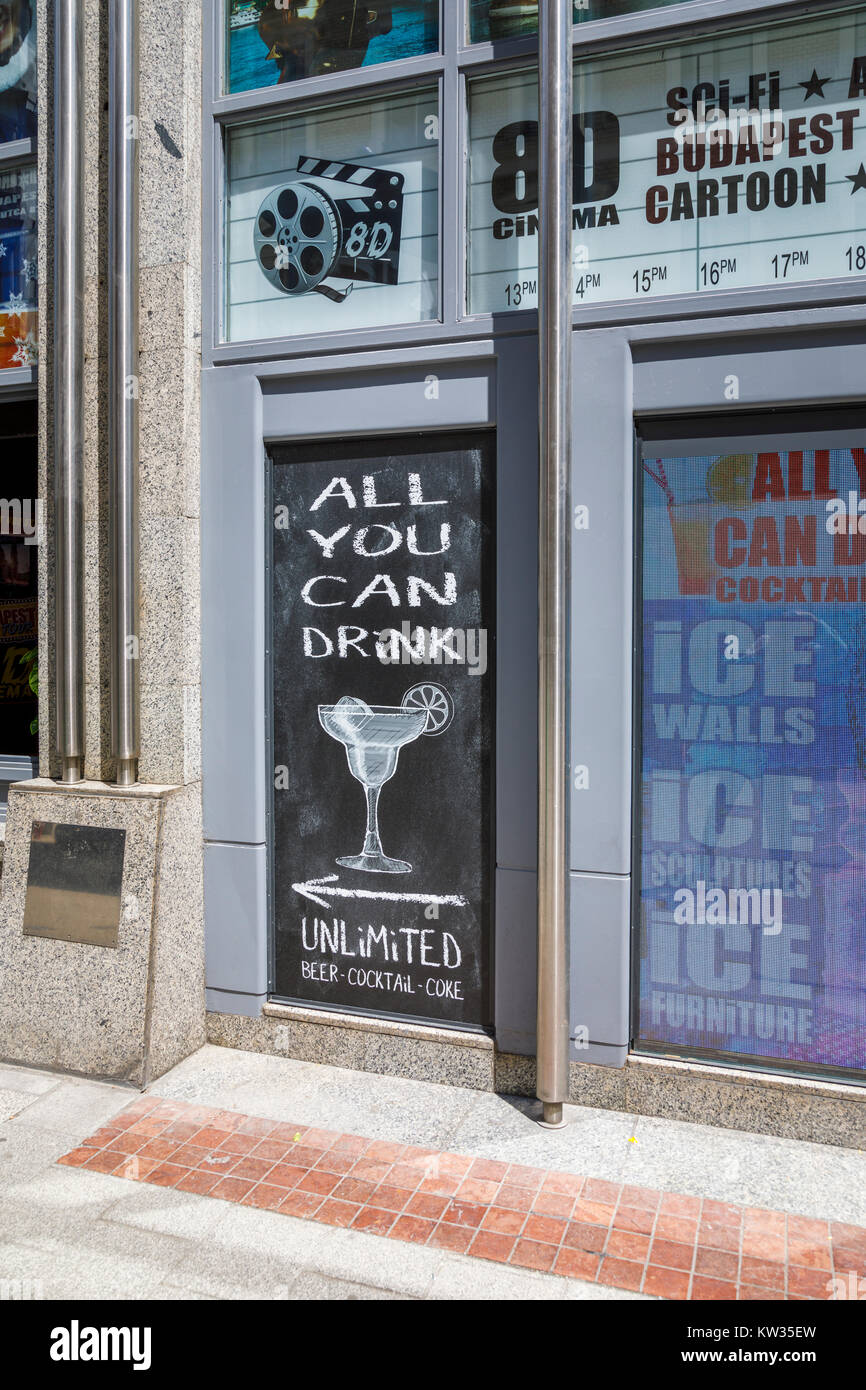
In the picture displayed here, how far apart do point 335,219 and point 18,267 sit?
209 centimetres

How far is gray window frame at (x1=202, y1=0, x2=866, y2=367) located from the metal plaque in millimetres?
2562

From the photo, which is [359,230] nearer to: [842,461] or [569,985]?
[842,461]

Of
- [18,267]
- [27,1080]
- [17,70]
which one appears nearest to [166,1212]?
[27,1080]

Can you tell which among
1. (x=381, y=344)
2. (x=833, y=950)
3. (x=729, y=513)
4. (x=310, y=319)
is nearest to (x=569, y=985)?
(x=833, y=950)

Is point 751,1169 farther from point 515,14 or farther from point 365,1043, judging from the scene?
point 515,14

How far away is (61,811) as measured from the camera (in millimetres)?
5113

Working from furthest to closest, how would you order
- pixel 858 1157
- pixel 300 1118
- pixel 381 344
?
pixel 381 344 < pixel 300 1118 < pixel 858 1157

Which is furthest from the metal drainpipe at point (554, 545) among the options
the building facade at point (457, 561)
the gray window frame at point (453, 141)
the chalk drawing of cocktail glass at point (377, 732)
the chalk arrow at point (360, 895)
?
the chalk drawing of cocktail glass at point (377, 732)

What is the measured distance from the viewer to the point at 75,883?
4996 mm

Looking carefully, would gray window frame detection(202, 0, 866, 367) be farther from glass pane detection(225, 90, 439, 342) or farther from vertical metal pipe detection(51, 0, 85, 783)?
vertical metal pipe detection(51, 0, 85, 783)

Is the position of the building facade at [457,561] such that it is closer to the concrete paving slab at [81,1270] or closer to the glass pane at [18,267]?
the glass pane at [18,267]

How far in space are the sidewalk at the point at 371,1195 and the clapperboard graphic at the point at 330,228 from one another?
4.02 metres

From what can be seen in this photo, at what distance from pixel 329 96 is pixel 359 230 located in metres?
0.67

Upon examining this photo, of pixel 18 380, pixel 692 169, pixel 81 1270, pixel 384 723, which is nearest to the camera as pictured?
pixel 81 1270
